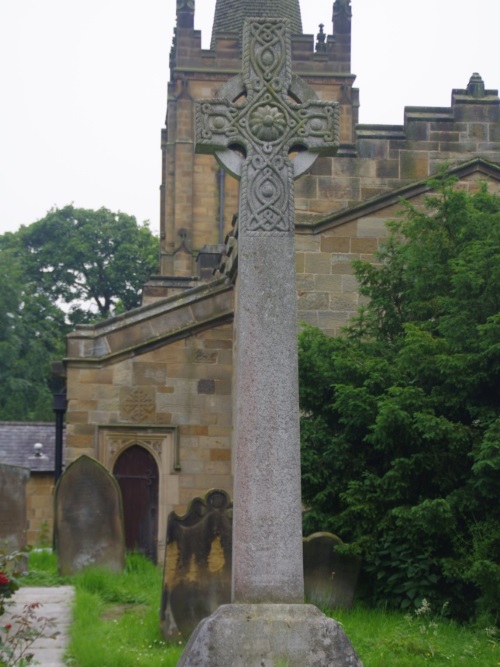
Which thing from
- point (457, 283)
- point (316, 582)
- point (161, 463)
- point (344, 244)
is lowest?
point (316, 582)

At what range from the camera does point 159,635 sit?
1127cm

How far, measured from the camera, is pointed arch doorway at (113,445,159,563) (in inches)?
792

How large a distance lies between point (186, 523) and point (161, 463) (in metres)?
8.65

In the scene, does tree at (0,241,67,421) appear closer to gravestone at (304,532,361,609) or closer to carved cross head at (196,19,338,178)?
gravestone at (304,532,361,609)

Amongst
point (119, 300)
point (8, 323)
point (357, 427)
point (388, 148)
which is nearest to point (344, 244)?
point (388, 148)

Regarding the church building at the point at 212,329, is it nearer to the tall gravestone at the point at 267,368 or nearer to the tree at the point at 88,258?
the tall gravestone at the point at 267,368

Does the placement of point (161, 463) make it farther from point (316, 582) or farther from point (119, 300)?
point (119, 300)

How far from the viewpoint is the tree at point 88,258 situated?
177 feet

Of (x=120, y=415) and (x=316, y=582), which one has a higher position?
(x=120, y=415)

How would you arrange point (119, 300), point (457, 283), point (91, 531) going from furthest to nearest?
point (119, 300)
point (91, 531)
point (457, 283)

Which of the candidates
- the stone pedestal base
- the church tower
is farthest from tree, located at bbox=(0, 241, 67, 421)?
the stone pedestal base

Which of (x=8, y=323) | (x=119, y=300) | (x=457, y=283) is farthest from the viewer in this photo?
(x=119, y=300)

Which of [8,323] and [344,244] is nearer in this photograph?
[344,244]

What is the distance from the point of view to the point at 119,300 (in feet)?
176
